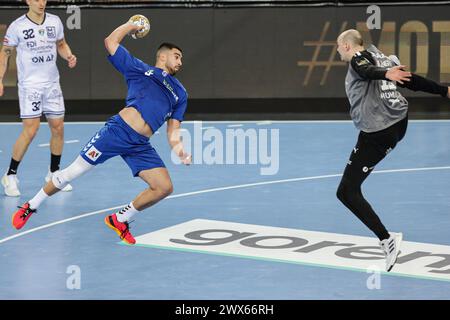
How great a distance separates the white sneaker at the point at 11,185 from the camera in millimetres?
12898

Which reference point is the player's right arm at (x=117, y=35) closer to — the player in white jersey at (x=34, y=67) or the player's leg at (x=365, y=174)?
the player's leg at (x=365, y=174)

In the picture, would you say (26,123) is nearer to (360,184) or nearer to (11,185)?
(11,185)

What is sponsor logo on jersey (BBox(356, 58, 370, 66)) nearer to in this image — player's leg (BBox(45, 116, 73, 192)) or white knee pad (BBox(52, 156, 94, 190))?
white knee pad (BBox(52, 156, 94, 190))

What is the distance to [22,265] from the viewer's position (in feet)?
31.2

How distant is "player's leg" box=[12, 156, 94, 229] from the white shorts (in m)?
2.49

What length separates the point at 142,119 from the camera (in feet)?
33.4

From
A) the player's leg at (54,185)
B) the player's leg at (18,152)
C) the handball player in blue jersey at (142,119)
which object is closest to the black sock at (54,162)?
the player's leg at (18,152)

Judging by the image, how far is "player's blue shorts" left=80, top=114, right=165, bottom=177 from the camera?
1014 cm

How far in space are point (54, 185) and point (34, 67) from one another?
292 cm

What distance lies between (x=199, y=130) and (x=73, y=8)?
4.47 meters

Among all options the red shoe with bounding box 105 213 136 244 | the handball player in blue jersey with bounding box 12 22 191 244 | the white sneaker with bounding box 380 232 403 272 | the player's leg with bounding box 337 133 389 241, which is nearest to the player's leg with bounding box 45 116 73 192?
the handball player in blue jersey with bounding box 12 22 191 244

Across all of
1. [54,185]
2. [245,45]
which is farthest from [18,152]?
[245,45]

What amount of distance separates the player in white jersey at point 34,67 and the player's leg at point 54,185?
224cm

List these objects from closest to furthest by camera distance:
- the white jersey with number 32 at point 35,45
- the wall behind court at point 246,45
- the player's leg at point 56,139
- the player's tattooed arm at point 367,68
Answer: the player's tattooed arm at point 367,68 < the white jersey with number 32 at point 35,45 < the player's leg at point 56,139 < the wall behind court at point 246,45
